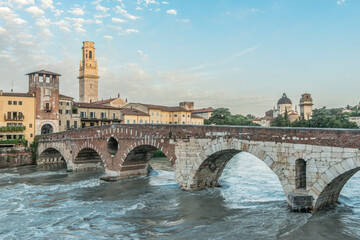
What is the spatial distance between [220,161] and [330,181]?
8158 millimetres

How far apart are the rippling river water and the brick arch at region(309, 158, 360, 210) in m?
0.64

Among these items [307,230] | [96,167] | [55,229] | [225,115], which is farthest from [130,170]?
[225,115]

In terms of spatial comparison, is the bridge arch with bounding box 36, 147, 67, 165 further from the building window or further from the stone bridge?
the stone bridge

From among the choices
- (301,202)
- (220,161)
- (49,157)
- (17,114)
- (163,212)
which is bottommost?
(163,212)

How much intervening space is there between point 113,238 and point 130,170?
1323 centimetres

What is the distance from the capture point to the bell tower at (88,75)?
242 feet

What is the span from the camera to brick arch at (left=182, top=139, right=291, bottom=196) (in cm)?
1625

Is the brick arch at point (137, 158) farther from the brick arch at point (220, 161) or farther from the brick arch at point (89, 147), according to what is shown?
the brick arch at point (220, 161)

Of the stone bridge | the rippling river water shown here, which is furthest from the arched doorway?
the rippling river water

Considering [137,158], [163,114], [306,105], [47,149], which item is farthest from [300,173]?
[306,105]

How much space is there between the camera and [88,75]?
7412 cm

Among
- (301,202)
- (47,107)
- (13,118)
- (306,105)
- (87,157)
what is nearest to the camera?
(301,202)

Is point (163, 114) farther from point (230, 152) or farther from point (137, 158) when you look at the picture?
point (230, 152)

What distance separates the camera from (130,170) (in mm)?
27016
